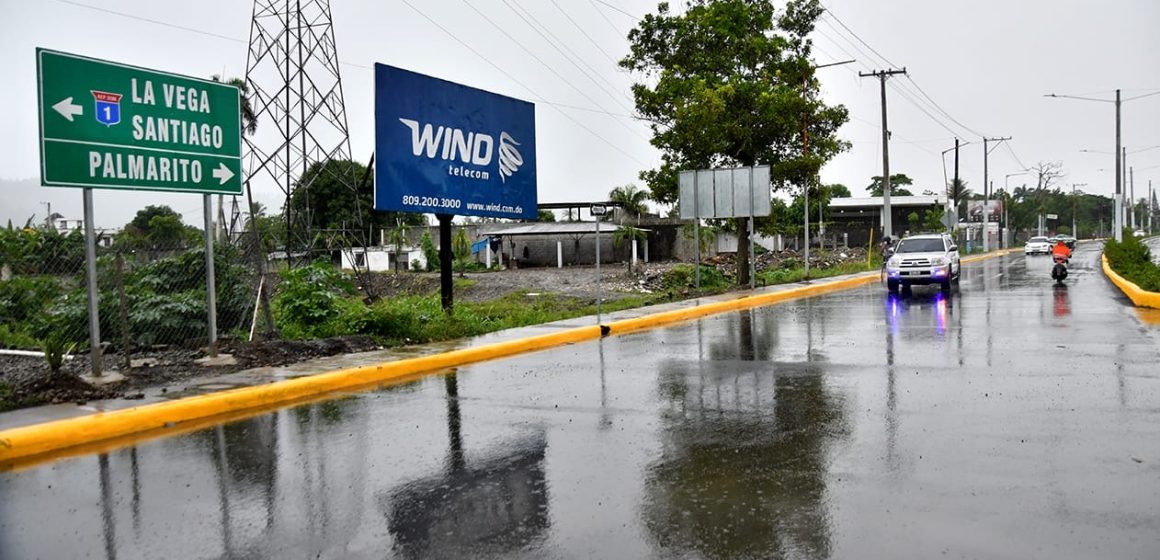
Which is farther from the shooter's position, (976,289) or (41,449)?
(976,289)

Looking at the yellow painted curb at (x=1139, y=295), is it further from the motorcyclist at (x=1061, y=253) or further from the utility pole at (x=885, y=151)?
the utility pole at (x=885, y=151)

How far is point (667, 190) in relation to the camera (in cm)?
2927

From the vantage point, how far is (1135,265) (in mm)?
28203

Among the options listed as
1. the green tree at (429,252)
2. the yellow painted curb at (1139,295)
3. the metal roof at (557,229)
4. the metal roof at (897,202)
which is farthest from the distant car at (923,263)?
the metal roof at (897,202)

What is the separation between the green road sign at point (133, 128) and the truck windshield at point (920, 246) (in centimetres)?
2100

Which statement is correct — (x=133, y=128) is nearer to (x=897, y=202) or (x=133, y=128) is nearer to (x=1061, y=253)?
(x=1061, y=253)

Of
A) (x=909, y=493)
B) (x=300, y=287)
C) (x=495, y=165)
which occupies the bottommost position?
(x=909, y=493)

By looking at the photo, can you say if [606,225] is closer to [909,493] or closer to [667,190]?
[667,190]

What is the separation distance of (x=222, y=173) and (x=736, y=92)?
19.4 meters

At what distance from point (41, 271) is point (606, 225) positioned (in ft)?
152

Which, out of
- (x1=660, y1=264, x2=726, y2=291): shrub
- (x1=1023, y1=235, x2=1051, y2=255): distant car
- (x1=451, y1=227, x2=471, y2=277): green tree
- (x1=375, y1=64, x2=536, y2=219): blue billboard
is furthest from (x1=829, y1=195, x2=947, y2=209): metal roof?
(x1=375, y1=64, x2=536, y2=219): blue billboard

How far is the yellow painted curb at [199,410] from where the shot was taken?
7379mm

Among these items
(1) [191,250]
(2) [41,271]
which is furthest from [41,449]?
(2) [41,271]

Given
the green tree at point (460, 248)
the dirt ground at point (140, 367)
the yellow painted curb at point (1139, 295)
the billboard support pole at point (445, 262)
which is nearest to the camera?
the dirt ground at point (140, 367)
